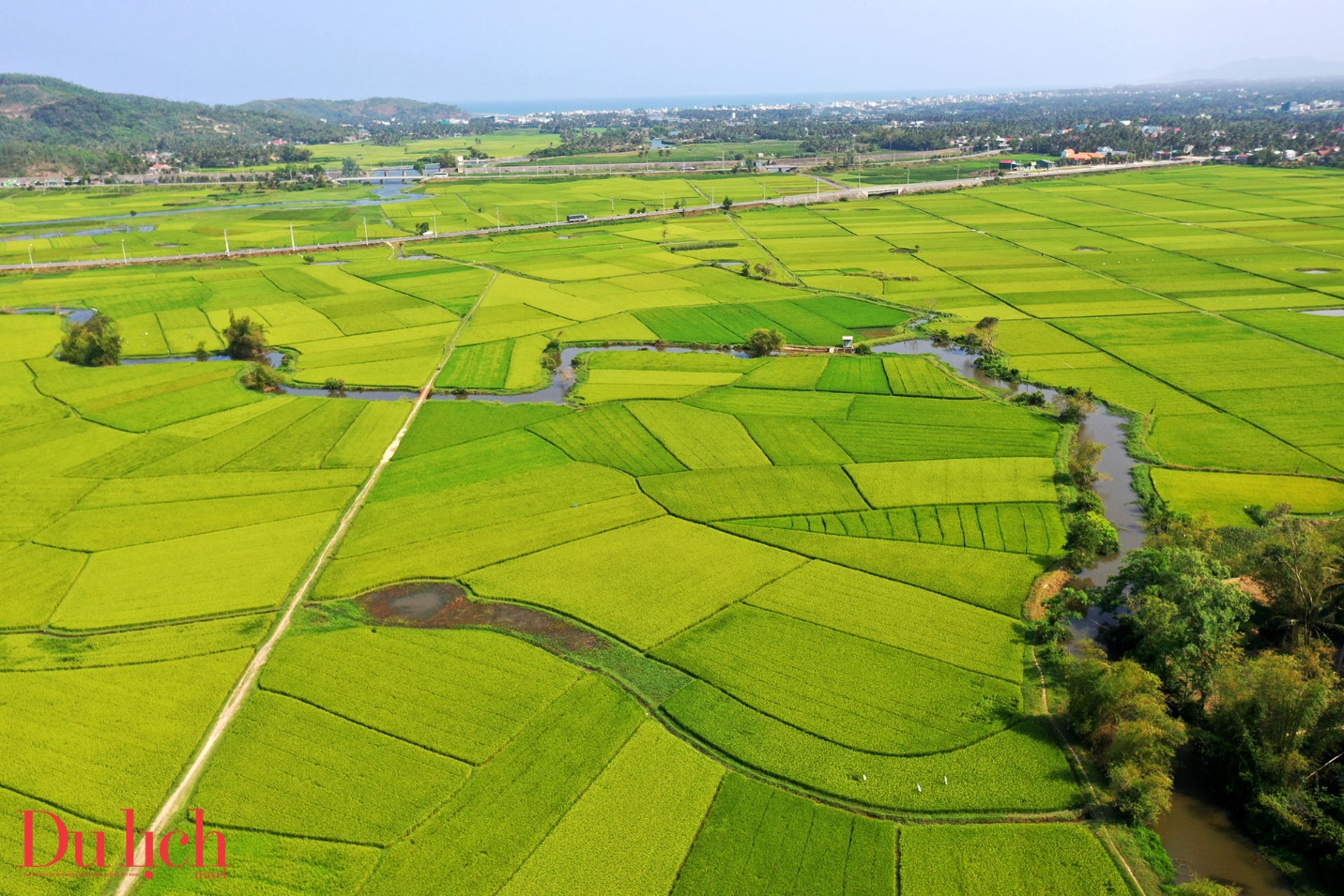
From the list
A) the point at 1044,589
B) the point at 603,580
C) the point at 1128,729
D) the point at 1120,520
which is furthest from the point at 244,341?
the point at 1128,729

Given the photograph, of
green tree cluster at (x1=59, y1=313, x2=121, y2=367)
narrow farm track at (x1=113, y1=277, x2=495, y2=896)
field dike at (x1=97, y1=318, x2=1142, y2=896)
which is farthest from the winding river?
narrow farm track at (x1=113, y1=277, x2=495, y2=896)

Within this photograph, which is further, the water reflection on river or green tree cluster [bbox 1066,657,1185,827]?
green tree cluster [bbox 1066,657,1185,827]

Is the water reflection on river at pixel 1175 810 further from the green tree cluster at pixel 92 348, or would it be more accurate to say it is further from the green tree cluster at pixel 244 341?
the green tree cluster at pixel 92 348

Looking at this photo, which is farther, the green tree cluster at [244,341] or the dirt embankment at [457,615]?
the green tree cluster at [244,341]

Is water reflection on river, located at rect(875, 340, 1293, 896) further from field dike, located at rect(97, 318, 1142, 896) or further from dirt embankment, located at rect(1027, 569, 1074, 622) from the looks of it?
field dike, located at rect(97, 318, 1142, 896)

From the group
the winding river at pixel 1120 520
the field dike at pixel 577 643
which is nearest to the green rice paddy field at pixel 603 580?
the field dike at pixel 577 643

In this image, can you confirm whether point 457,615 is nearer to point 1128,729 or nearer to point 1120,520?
point 1128,729
